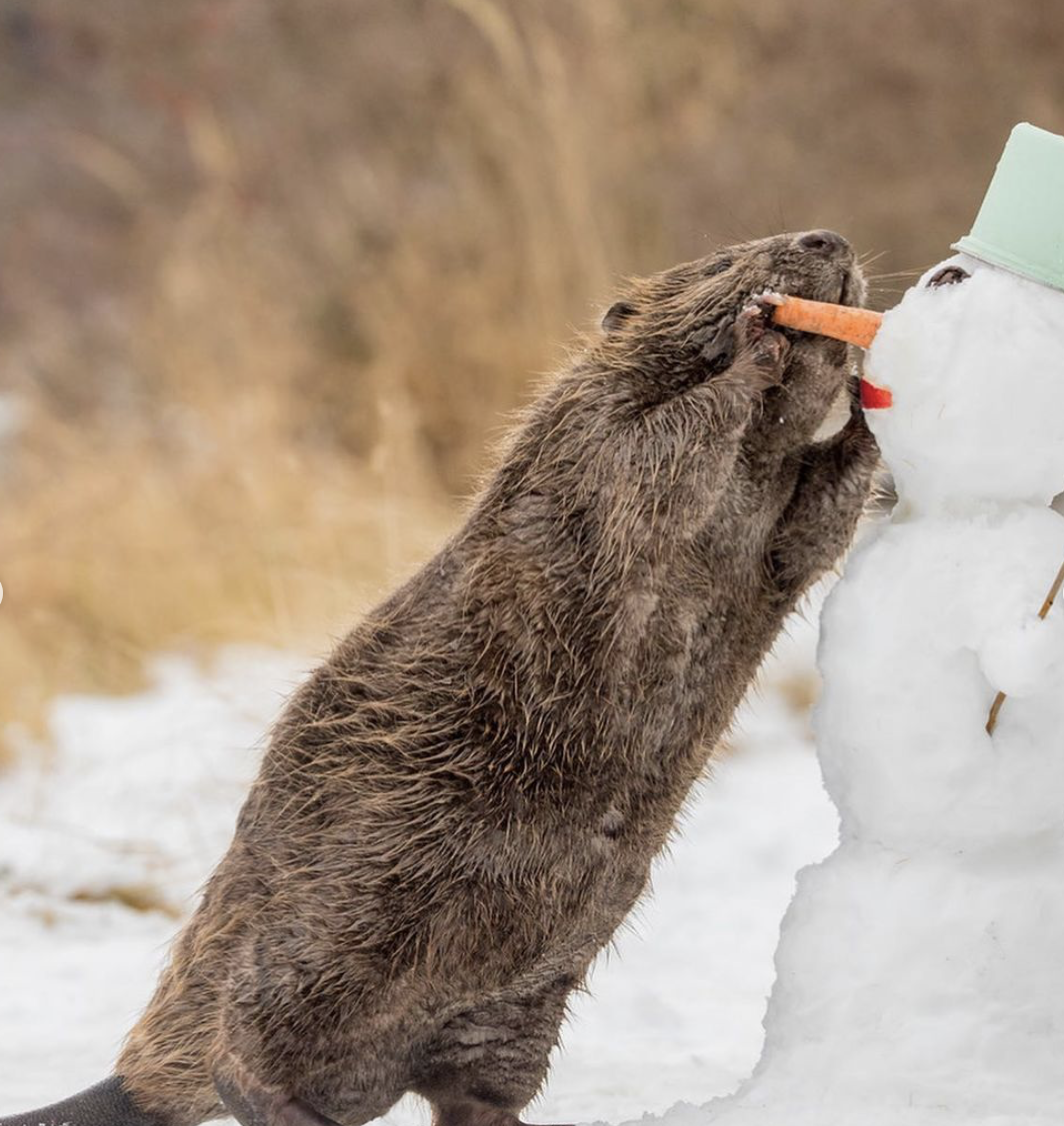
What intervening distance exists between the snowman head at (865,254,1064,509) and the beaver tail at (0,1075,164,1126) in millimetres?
1385

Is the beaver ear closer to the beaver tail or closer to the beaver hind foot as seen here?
the beaver hind foot

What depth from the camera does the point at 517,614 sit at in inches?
94.0

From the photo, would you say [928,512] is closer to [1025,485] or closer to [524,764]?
[1025,485]

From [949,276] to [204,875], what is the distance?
9.01 feet

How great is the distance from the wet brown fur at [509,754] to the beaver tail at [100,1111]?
19 millimetres

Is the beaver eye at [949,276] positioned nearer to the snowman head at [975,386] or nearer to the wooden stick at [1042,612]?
the snowman head at [975,386]

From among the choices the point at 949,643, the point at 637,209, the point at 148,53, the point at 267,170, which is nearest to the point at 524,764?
the point at 949,643

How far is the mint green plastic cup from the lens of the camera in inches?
82.4

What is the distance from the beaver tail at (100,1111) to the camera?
8.11 ft

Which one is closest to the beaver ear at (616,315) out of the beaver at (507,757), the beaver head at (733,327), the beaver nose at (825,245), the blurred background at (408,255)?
the beaver head at (733,327)

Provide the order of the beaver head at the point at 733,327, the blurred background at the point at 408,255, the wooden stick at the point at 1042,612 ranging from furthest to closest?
the blurred background at the point at 408,255
the beaver head at the point at 733,327
the wooden stick at the point at 1042,612

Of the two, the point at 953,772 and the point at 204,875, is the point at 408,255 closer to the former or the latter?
the point at 204,875

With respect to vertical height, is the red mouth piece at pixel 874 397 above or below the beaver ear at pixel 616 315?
below

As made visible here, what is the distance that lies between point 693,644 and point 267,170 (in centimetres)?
886
